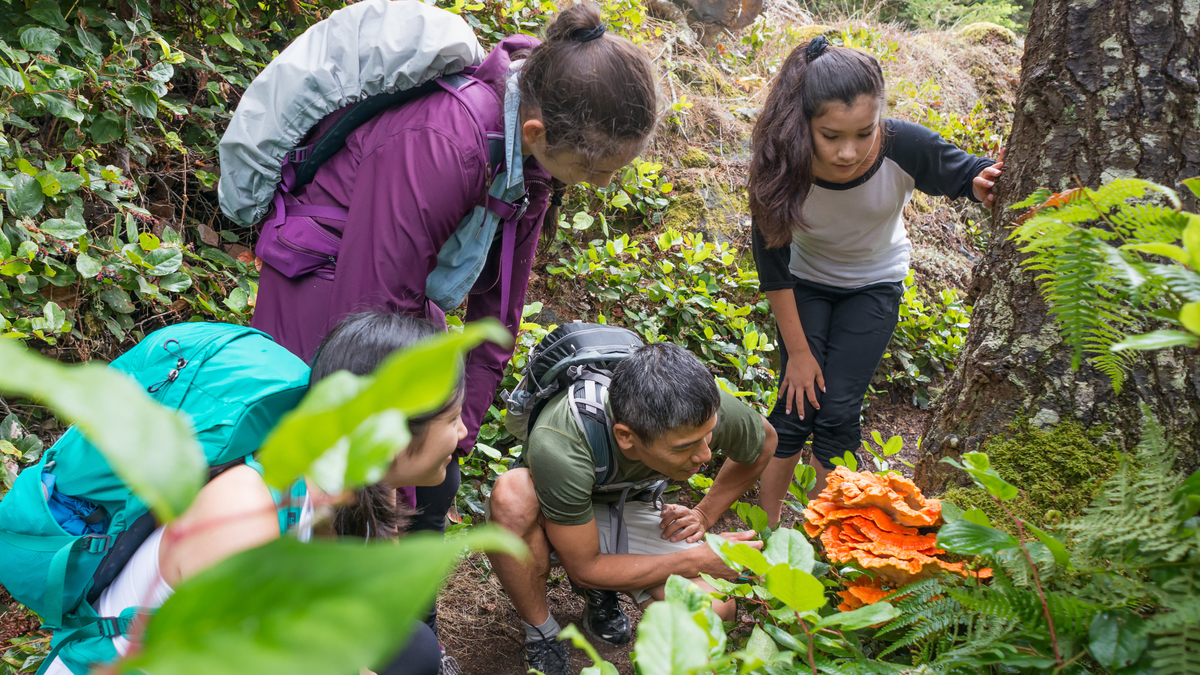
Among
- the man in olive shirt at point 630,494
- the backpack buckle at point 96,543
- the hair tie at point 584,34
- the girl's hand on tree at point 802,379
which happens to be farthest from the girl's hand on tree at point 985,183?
the backpack buckle at point 96,543

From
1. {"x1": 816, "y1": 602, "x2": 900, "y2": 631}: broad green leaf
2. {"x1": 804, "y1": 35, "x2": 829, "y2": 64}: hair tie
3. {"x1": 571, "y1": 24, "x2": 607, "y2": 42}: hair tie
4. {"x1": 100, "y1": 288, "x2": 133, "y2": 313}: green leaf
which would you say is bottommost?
{"x1": 100, "y1": 288, "x2": 133, "y2": 313}: green leaf

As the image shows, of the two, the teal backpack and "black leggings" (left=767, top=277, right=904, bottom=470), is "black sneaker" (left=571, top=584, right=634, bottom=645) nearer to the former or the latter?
"black leggings" (left=767, top=277, right=904, bottom=470)

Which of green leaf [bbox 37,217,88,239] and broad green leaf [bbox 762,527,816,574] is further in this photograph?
green leaf [bbox 37,217,88,239]

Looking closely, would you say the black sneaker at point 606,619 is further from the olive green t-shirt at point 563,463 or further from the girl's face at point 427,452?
the girl's face at point 427,452

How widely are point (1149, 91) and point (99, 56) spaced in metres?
3.42

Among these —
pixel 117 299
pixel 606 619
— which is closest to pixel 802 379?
pixel 606 619

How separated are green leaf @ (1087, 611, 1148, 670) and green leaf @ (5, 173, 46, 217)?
3064 mm

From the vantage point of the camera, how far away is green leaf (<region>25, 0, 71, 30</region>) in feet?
8.63

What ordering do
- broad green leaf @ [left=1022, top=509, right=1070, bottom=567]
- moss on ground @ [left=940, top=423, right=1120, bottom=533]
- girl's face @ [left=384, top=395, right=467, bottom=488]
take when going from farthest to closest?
1. girl's face @ [left=384, top=395, right=467, bottom=488]
2. moss on ground @ [left=940, top=423, right=1120, bottom=533]
3. broad green leaf @ [left=1022, top=509, right=1070, bottom=567]

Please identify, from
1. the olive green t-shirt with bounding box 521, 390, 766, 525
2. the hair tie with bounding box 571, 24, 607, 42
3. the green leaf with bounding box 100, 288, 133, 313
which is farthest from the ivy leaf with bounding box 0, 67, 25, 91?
the olive green t-shirt with bounding box 521, 390, 766, 525

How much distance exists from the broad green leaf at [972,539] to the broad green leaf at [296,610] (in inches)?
43.7

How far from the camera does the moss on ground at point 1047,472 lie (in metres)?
1.55

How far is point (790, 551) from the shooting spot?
1.23 meters

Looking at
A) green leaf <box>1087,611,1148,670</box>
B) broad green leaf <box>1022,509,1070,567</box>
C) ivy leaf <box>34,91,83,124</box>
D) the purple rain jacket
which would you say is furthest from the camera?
ivy leaf <box>34,91,83,124</box>
